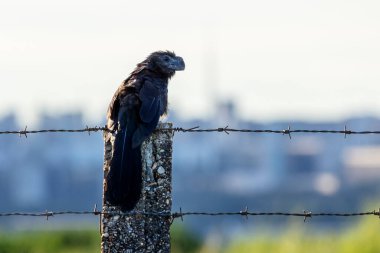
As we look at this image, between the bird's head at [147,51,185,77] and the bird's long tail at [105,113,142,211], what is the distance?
5.77ft

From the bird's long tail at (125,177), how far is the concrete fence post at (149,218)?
0.03 m

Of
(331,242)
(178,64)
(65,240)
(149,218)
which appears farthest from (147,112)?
(331,242)

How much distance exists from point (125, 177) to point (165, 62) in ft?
7.15

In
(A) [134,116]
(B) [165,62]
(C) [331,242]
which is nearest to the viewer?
(A) [134,116]

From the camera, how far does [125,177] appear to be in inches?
310

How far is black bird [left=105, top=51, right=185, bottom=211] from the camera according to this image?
7875 mm

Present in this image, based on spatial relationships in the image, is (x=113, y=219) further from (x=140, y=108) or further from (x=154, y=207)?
(x=140, y=108)

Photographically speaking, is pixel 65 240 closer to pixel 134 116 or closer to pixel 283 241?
pixel 283 241

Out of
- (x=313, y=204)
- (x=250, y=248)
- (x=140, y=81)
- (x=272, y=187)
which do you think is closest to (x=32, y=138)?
(x=272, y=187)

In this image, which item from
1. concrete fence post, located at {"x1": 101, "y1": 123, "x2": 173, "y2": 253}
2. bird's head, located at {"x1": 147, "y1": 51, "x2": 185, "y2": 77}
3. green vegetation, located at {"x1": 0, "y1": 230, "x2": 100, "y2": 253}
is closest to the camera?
concrete fence post, located at {"x1": 101, "y1": 123, "x2": 173, "y2": 253}

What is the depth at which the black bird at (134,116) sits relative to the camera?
7875mm

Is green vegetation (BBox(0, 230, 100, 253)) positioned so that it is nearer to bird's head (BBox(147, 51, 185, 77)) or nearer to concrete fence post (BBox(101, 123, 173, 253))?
bird's head (BBox(147, 51, 185, 77))

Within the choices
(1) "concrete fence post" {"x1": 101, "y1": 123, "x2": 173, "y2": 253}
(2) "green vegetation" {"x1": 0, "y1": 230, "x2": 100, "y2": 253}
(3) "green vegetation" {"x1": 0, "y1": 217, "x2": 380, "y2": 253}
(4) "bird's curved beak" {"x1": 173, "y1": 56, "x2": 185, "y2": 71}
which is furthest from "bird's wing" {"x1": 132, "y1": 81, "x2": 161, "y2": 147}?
(3) "green vegetation" {"x1": 0, "y1": 217, "x2": 380, "y2": 253}

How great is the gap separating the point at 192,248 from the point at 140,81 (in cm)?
1830
